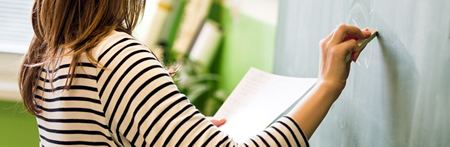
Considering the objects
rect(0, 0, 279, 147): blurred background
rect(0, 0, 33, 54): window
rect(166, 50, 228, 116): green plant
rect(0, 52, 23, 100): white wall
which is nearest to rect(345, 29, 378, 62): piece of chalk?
rect(0, 0, 279, 147): blurred background

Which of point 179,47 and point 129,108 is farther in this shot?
point 179,47

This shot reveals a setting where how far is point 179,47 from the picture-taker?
7.03ft

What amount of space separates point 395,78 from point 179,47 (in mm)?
1602

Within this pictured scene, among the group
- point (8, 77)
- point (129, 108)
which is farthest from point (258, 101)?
point (8, 77)

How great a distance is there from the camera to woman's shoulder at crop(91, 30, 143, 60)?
56 centimetres

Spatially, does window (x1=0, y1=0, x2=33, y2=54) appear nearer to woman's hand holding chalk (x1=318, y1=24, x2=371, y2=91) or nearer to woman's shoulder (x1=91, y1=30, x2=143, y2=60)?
woman's shoulder (x1=91, y1=30, x2=143, y2=60)

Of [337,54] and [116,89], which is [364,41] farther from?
[116,89]

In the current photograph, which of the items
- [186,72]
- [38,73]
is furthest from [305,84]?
[186,72]

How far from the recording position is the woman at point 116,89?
540mm

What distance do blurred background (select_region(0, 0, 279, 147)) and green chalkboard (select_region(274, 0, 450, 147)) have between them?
1085 mm

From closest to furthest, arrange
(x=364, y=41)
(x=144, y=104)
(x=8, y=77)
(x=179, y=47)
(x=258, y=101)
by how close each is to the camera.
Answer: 1. (x=144, y=104)
2. (x=364, y=41)
3. (x=258, y=101)
4. (x=8, y=77)
5. (x=179, y=47)

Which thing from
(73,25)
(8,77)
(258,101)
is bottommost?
(8,77)

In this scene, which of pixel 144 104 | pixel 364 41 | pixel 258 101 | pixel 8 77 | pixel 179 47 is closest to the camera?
pixel 144 104

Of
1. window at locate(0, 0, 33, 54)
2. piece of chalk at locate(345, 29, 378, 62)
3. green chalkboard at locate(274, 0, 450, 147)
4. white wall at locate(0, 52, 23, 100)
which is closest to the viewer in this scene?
green chalkboard at locate(274, 0, 450, 147)
